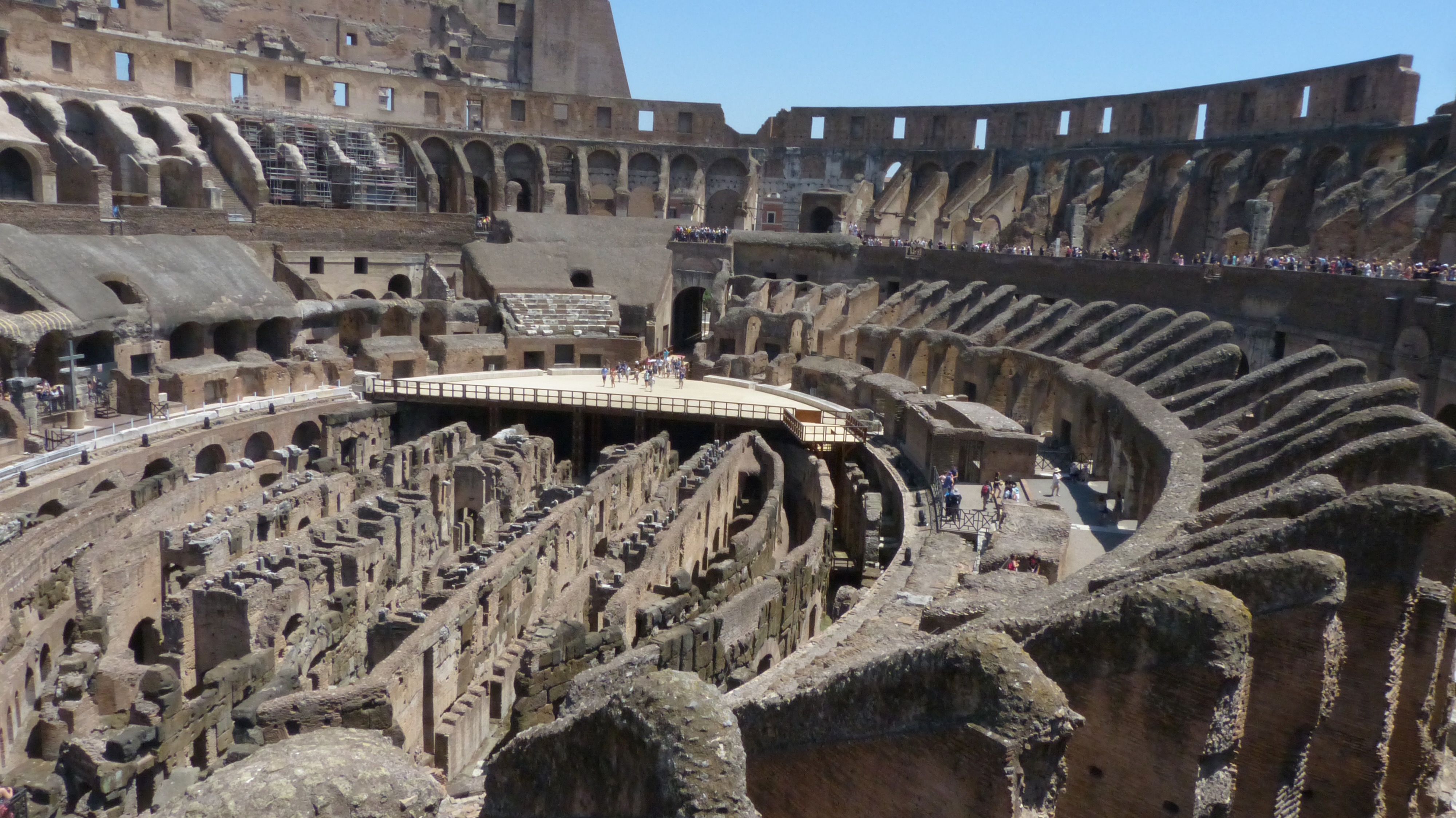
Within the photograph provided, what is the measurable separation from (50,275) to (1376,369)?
30.8 meters

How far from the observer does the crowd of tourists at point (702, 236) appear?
148ft

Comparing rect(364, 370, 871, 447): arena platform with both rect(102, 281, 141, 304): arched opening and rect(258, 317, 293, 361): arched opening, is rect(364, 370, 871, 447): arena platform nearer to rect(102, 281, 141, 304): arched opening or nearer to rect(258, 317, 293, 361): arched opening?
rect(258, 317, 293, 361): arched opening

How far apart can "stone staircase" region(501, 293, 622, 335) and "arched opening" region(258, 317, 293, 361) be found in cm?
753

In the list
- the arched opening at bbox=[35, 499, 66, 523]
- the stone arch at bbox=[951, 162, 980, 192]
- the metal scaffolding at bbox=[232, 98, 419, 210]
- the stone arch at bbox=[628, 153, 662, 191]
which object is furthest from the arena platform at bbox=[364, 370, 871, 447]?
the stone arch at bbox=[628, 153, 662, 191]

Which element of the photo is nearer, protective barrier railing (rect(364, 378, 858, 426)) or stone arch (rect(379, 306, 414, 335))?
protective barrier railing (rect(364, 378, 858, 426))

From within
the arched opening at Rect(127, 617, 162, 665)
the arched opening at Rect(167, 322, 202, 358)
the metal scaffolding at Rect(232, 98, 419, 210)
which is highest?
the metal scaffolding at Rect(232, 98, 419, 210)

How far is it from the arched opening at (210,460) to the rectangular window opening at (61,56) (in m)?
19.2

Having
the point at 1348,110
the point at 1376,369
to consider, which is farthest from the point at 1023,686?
the point at 1348,110

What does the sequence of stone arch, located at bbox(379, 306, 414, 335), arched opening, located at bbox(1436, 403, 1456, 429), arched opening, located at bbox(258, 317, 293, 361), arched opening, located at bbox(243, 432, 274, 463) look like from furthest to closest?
stone arch, located at bbox(379, 306, 414, 335)
arched opening, located at bbox(258, 317, 293, 361)
arched opening, located at bbox(243, 432, 274, 463)
arched opening, located at bbox(1436, 403, 1456, 429)

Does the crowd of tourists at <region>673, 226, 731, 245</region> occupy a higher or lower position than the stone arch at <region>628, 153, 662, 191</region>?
lower

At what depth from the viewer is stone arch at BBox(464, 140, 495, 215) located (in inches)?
1889

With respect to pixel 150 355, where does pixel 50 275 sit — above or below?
above

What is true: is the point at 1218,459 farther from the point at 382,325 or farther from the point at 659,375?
the point at 382,325

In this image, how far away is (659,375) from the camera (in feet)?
125
